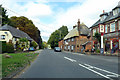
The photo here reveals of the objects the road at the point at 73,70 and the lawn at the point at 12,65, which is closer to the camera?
the road at the point at 73,70

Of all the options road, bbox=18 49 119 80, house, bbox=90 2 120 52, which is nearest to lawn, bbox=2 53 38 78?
road, bbox=18 49 119 80

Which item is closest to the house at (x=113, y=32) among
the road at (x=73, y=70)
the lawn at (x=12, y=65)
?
the road at (x=73, y=70)

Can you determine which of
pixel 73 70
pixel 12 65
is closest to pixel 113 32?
pixel 73 70

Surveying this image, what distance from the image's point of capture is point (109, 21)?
24.9 meters

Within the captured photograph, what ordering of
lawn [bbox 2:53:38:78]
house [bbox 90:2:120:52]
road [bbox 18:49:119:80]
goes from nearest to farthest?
road [bbox 18:49:119:80]
lawn [bbox 2:53:38:78]
house [bbox 90:2:120:52]

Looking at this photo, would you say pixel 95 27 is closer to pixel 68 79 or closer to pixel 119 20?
pixel 119 20

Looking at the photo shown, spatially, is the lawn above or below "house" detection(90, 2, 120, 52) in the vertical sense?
below

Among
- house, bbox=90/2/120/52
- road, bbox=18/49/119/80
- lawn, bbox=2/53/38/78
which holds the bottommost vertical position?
road, bbox=18/49/119/80

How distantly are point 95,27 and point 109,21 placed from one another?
17.6ft

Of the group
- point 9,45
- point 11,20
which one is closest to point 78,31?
point 9,45

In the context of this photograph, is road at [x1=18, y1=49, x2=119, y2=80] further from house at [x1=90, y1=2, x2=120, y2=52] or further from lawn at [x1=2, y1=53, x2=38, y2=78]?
house at [x1=90, y1=2, x2=120, y2=52]

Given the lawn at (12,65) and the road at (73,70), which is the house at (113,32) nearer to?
the road at (73,70)

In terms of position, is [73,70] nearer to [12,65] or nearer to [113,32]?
[12,65]

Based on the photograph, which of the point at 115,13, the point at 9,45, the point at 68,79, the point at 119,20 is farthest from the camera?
the point at 9,45
